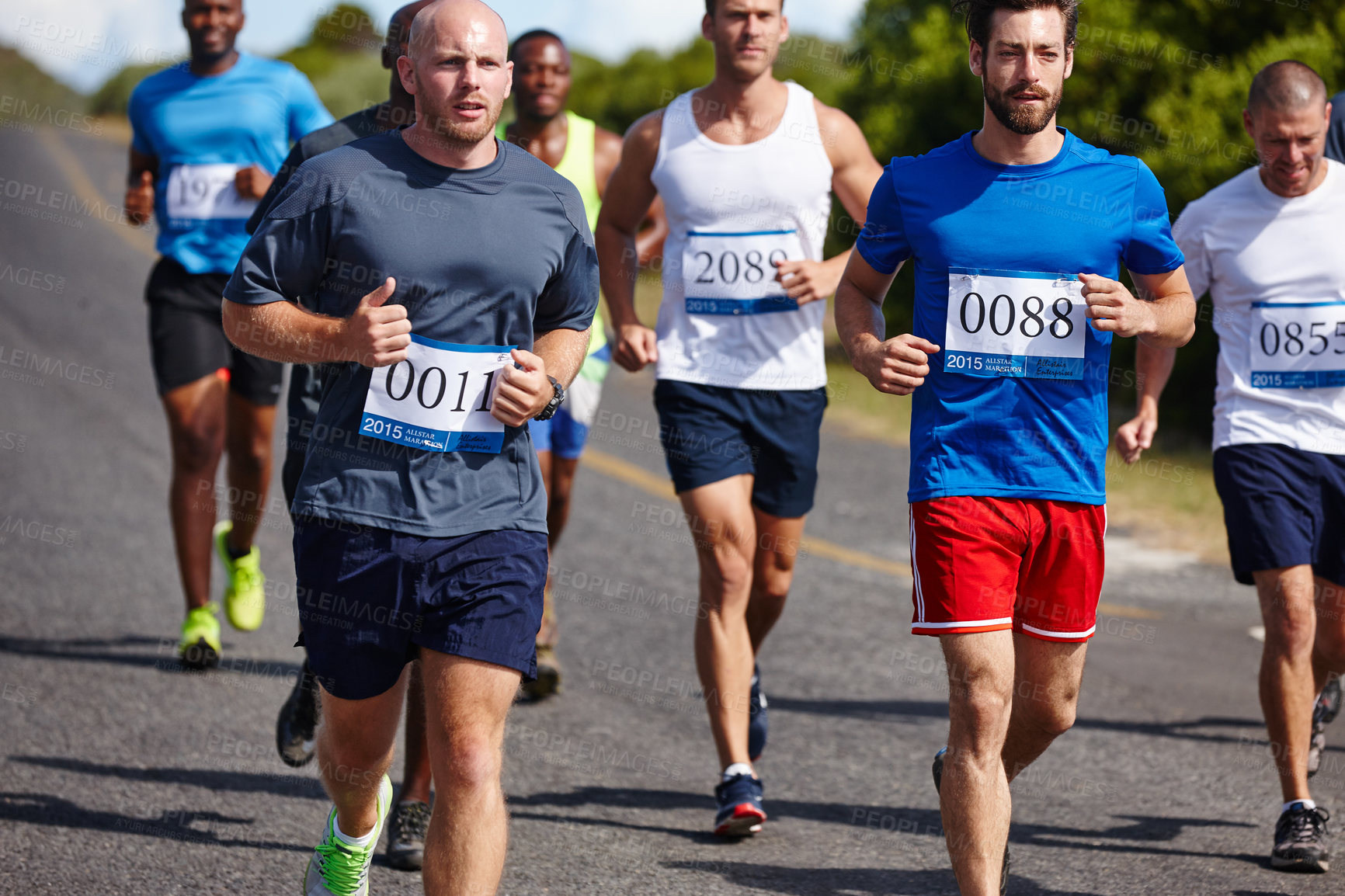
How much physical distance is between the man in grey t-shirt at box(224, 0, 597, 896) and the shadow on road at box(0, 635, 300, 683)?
10.3 feet

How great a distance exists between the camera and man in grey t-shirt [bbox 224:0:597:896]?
3426mm

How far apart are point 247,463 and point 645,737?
7.25 feet

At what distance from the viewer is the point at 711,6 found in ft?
17.3

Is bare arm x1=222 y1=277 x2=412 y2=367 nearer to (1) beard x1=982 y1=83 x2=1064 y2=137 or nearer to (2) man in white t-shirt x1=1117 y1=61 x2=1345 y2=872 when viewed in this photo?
(1) beard x1=982 y1=83 x2=1064 y2=137

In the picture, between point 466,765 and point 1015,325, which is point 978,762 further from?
point 466,765

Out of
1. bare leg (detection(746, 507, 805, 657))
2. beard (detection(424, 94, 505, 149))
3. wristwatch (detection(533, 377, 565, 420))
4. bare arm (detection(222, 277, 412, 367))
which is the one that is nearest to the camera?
bare arm (detection(222, 277, 412, 367))

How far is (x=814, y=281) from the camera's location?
17.0ft

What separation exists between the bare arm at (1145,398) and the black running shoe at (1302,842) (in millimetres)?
1162

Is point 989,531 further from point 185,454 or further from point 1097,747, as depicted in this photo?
point 185,454

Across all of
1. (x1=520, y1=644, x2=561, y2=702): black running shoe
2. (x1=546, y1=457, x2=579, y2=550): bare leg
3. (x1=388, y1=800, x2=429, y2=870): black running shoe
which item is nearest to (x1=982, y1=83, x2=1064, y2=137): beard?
(x1=388, y1=800, x2=429, y2=870): black running shoe

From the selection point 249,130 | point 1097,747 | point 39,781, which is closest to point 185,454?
point 249,130

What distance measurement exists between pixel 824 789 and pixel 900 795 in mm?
263

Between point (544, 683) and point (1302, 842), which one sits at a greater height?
point (1302, 842)

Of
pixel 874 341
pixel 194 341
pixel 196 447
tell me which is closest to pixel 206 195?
pixel 194 341
